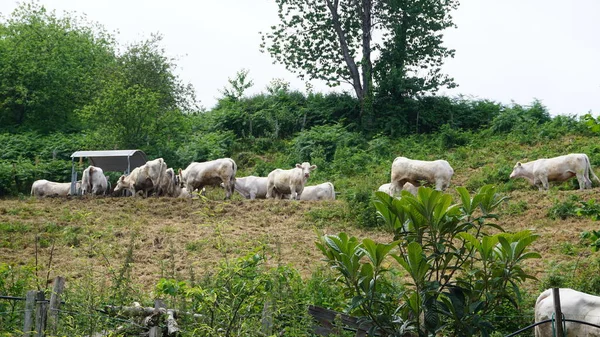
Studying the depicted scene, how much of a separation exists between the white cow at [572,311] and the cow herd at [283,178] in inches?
592

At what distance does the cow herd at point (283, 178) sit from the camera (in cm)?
2578

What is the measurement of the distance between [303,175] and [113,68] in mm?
21931

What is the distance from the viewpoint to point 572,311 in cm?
1048

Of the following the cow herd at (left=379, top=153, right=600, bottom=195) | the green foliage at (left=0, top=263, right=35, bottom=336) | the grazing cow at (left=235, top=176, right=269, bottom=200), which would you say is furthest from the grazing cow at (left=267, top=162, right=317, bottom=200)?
the green foliage at (left=0, top=263, right=35, bottom=336)

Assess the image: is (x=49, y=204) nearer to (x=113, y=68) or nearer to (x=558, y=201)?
(x=558, y=201)

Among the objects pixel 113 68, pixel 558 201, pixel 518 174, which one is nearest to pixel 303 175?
pixel 518 174

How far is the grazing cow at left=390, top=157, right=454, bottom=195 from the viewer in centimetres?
2573

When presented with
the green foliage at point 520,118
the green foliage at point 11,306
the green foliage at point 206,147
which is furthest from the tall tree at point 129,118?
the green foliage at point 11,306

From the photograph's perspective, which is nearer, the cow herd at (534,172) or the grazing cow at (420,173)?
the cow herd at (534,172)

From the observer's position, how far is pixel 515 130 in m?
35.8

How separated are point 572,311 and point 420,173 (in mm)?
15547

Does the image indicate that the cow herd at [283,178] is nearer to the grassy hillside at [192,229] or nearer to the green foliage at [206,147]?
the grassy hillside at [192,229]

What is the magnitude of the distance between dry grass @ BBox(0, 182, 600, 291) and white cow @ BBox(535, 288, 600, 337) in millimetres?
4215

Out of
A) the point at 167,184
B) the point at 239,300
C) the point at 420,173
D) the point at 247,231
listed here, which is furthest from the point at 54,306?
the point at 167,184
